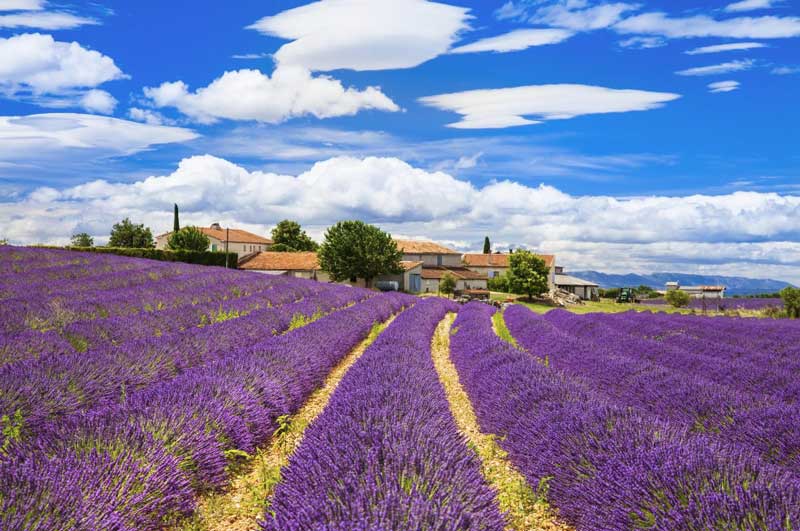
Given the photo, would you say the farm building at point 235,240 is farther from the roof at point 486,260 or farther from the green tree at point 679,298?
the green tree at point 679,298

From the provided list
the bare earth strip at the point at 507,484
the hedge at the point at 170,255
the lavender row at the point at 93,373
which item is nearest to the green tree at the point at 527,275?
the hedge at the point at 170,255

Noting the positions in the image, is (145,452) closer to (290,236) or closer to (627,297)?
(627,297)

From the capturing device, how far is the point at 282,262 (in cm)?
4900

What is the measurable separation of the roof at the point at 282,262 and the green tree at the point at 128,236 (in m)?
19.9

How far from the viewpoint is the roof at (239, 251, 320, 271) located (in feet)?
158

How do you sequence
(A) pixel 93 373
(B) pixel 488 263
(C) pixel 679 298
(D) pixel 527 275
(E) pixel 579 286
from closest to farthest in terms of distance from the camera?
(A) pixel 93 373, (C) pixel 679 298, (D) pixel 527 275, (E) pixel 579 286, (B) pixel 488 263

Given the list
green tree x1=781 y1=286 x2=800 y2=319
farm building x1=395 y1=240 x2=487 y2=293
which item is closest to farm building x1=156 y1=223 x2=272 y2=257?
farm building x1=395 y1=240 x2=487 y2=293

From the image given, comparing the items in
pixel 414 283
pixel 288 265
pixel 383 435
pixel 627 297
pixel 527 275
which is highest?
pixel 288 265

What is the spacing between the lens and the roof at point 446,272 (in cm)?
5340

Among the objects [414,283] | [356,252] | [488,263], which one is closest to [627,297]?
[488,263]

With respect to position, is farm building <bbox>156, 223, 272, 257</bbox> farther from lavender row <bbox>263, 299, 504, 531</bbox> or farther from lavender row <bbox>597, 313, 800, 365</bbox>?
lavender row <bbox>263, 299, 504, 531</bbox>

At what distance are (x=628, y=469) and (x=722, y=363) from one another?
19.1 feet

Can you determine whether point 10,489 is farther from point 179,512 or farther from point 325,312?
point 325,312

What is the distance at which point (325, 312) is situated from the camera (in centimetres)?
1520
